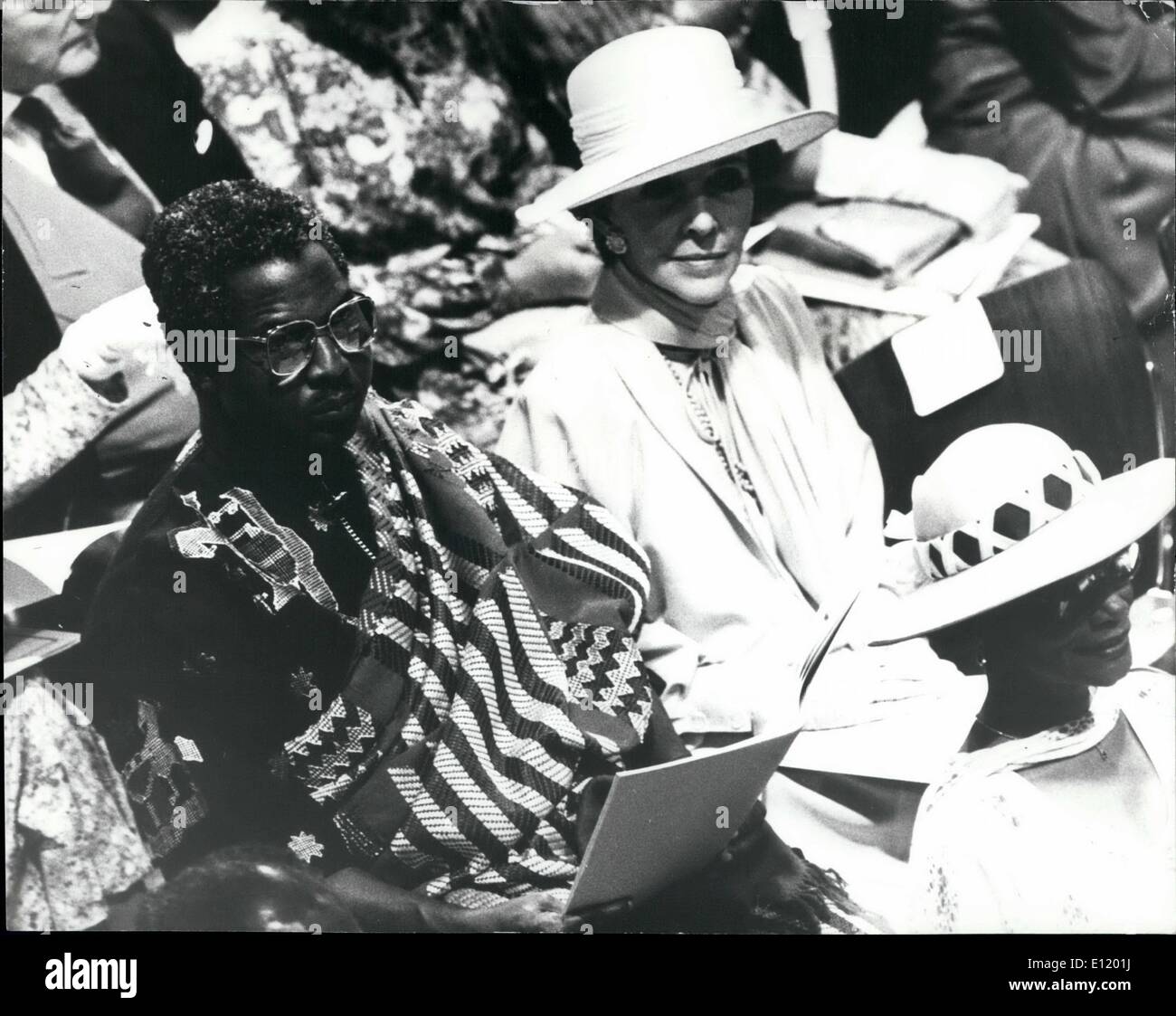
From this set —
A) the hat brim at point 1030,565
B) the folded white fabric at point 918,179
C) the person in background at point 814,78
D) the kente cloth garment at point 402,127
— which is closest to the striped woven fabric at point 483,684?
the kente cloth garment at point 402,127

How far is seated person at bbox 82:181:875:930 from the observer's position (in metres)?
3.05

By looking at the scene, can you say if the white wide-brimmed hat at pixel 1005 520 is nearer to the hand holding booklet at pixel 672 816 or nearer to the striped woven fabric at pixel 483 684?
the hand holding booklet at pixel 672 816

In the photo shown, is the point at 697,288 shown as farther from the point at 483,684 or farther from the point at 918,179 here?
the point at 483,684

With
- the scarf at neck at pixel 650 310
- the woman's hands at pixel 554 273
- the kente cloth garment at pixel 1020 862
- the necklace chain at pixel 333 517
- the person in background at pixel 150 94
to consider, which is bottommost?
the kente cloth garment at pixel 1020 862

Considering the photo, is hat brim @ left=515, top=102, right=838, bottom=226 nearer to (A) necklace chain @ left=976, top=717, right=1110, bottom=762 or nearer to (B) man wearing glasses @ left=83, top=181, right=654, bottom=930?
(B) man wearing glasses @ left=83, top=181, right=654, bottom=930

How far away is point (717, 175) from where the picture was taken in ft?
10.5

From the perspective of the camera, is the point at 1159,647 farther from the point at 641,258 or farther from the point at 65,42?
the point at 65,42

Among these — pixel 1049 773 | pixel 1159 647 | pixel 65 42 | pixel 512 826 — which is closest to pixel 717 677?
pixel 512 826

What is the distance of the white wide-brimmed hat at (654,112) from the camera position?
3.14 m

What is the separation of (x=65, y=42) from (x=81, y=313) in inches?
23.7

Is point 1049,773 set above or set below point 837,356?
below
